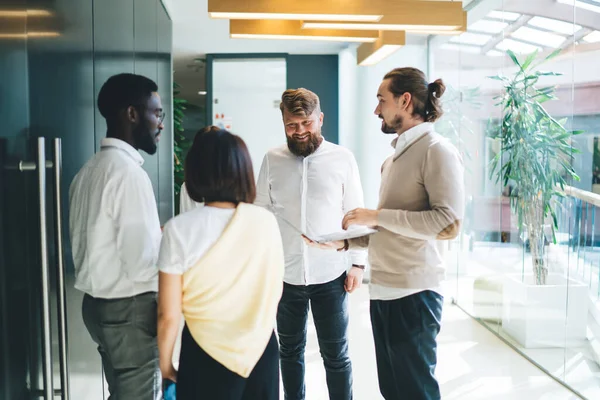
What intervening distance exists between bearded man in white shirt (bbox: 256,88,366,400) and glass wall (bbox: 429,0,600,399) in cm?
156

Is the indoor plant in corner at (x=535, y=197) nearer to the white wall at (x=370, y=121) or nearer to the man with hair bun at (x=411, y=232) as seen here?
the man with hair bun at (x=411, y=232)

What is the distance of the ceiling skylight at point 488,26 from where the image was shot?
4643 millimetres

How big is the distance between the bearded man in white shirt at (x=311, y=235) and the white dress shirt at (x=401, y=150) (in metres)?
0.54

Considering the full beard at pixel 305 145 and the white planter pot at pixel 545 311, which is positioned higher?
the full beard at pixel 305 145

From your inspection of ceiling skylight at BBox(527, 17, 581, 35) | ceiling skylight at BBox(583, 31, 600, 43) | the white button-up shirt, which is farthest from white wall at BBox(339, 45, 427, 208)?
the white button-up shirt

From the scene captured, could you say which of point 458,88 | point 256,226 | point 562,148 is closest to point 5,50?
point 256,226

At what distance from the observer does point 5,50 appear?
5.17 ft

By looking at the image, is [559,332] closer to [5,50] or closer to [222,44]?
[5,50]

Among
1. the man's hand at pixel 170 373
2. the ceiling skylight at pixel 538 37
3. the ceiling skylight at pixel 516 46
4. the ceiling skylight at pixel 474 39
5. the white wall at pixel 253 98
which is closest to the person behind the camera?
the man's hand at pixel 170 373

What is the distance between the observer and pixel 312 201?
266cm

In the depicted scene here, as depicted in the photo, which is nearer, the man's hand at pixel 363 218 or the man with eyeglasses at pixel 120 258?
the man with eyeglasses at pixel 120 258

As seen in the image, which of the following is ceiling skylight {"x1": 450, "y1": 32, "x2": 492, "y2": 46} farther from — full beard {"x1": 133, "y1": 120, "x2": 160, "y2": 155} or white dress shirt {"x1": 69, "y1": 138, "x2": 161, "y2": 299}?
white dress shirt {"x1": 69, "y1": 138, "x2": 161, "y2": 299}

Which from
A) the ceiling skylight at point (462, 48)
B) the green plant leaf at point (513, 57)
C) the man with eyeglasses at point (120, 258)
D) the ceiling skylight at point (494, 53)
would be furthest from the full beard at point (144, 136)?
the ceiling skylight at point (462, 48)

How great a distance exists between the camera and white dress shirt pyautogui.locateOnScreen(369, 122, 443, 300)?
2010mm
